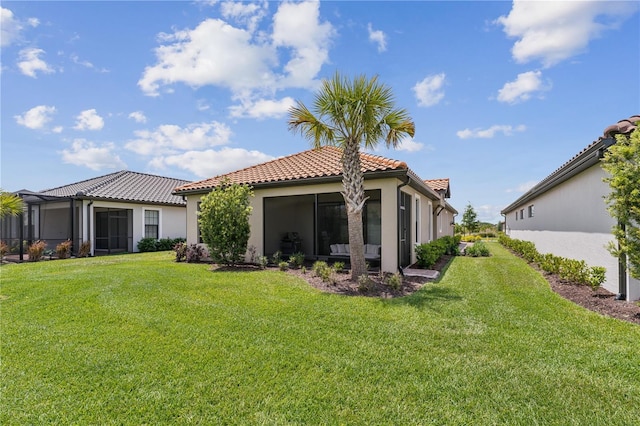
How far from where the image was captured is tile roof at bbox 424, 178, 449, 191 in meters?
17.6

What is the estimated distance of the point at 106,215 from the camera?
20859mm

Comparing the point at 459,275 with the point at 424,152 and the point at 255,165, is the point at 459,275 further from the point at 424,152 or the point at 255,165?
the point at 255,165

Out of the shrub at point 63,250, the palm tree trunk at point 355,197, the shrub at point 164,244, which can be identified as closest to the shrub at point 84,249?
the shrub at point 63,250

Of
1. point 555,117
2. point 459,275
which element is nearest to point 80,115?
point 459,275

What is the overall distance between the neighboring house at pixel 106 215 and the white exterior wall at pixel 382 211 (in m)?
7.12

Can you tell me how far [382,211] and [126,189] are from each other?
18.0m

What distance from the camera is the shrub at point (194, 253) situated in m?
13.2

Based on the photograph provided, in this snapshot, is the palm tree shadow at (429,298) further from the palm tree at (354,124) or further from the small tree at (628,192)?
the small tree at (628,192)

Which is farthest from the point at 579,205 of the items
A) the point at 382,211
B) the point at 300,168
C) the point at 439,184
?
the point at 439,184

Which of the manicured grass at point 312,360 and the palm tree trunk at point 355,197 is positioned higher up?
the palm tree trunk at point 355,197

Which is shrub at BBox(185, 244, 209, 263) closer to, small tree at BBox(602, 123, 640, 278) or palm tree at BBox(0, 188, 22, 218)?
palm tree at BBox(0, 188, 22, 218)

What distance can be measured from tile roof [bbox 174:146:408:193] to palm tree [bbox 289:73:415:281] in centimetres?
89

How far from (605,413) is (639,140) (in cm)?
480

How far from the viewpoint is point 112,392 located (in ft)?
11.0
